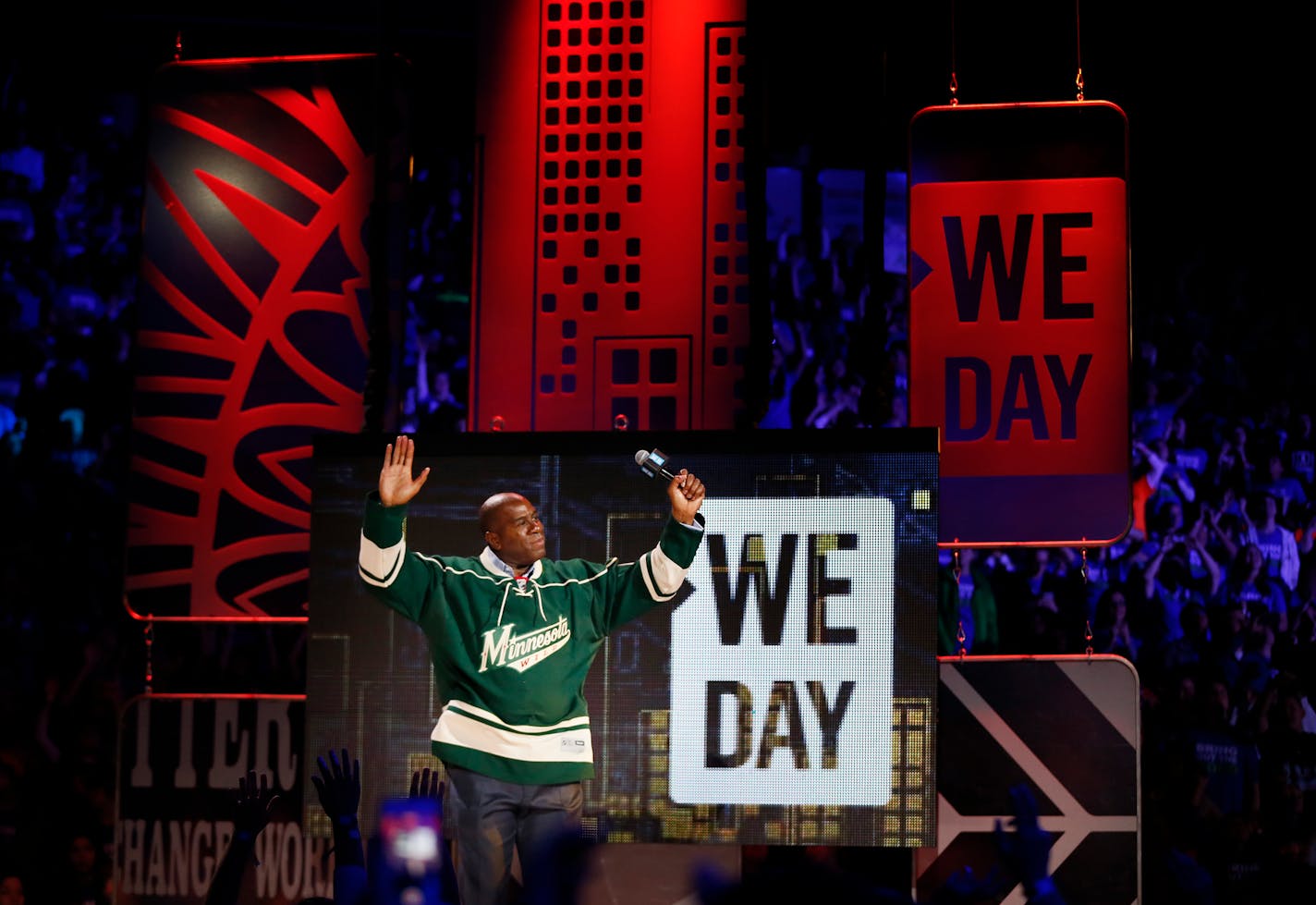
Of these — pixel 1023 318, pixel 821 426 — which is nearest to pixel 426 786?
pixel 1023 318

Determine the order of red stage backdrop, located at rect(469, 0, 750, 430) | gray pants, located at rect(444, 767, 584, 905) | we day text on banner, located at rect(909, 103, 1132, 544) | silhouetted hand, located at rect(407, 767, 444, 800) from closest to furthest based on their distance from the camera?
1. silhouetted hand, located at rect(407, 767, 444, 800)
2. gray pants, located at rect(444, 767, 584, 905)
3. we day text on banner, located at rect(909, 103, 1132, 544)
4. red stage backdrop, located at rect(469, 0, 750, 430)

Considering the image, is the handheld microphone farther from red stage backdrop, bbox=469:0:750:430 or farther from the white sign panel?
red stage backdrop, bbox=469:0:750:430

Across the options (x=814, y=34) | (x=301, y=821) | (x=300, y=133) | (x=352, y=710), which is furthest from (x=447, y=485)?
(x=814, y=34)

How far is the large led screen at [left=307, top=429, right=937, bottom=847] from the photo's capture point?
13.9ft

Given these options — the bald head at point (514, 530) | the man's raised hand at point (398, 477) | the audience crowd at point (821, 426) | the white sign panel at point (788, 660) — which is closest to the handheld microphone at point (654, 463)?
the white sign panel at point (788, 660)

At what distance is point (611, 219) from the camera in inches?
192

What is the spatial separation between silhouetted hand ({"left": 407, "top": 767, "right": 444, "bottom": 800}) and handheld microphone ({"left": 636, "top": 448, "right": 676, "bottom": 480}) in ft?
3.20

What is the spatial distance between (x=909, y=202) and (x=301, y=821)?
8.25 feet

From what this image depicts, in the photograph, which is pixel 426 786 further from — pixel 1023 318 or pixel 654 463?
pixel 1023 318

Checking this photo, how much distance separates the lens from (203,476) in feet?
16.0

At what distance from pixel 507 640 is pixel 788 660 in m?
0.75

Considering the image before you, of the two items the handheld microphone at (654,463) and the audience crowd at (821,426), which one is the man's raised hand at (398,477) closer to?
the handheld microphone at (654,463)

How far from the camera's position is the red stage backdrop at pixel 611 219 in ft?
15.7

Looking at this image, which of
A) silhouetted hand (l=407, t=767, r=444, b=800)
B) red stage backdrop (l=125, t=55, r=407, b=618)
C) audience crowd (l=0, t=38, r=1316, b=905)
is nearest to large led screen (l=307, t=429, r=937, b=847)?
silhouetted hand (l=407, t=767, r=444, b=800)
